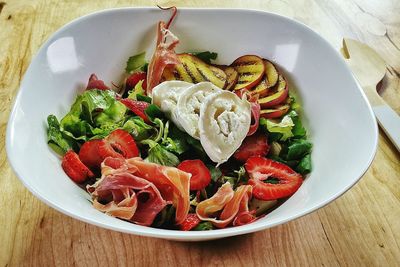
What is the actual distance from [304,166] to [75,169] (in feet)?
1.86

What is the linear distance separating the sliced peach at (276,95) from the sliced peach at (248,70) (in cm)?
6

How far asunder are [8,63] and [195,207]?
94 cm

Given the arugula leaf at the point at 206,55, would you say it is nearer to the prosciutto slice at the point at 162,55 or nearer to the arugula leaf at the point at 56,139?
the prosciutto slice at the point at 162,55

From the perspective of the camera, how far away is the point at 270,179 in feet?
4.00

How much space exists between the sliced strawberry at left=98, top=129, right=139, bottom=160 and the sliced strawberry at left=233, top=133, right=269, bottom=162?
0.87 ft

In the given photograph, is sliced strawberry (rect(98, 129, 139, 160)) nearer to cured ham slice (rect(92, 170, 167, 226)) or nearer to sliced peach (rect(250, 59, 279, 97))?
cured ham slice (rect(92, 170, 167, 226))

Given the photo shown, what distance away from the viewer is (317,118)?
1357 millimetres

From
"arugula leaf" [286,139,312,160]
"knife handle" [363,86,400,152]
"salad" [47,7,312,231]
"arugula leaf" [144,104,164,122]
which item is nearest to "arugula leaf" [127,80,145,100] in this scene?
"salad" [47,7,312,231]

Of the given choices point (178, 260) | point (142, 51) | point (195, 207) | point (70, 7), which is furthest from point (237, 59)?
point (70, 7)

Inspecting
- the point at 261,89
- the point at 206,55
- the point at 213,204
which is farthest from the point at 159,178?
the point at 206,55

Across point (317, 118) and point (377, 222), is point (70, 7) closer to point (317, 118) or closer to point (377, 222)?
point (317, 118)

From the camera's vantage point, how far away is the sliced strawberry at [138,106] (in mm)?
1299

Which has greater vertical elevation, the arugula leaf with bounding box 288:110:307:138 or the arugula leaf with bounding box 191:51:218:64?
the arugula leaf with bounding box 191:51:218:64

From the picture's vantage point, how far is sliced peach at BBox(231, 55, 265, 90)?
4.74 ft
